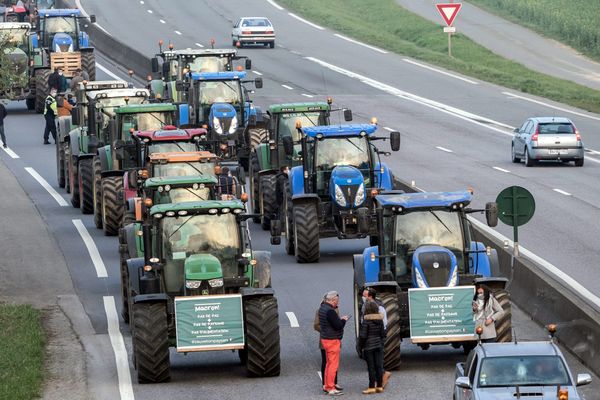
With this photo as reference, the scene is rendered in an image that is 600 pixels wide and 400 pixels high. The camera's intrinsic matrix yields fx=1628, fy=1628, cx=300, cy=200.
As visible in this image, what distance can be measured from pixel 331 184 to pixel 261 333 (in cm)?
1039

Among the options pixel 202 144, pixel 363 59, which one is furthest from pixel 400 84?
pixel 202 144

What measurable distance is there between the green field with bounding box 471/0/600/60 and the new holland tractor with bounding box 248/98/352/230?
165 ft

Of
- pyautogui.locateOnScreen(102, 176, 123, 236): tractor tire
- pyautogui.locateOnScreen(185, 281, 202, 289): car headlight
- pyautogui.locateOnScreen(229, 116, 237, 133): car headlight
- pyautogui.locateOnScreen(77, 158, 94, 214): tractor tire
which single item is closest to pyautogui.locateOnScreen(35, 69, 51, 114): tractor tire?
pyautogui.locateOnScreen(229, 116, 237, 133): car headlight

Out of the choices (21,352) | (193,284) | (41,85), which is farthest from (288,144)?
(41,85)

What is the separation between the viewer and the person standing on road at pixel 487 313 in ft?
74.3

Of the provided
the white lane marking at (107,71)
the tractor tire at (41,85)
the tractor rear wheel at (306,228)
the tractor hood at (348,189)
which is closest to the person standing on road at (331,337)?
the tractor rear wheel at (306,228)

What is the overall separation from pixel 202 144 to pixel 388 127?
74.1 ft

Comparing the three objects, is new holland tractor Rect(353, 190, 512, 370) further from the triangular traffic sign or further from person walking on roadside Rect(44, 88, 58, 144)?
the triangular traffic sign

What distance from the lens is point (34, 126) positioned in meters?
56.5

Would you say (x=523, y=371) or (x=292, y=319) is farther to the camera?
(x=292, y=319)

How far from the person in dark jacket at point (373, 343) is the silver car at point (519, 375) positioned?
3086 millimetres

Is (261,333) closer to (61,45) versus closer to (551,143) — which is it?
(551,143)

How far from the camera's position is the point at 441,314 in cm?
2294

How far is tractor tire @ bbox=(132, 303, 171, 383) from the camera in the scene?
2230 centimetres
